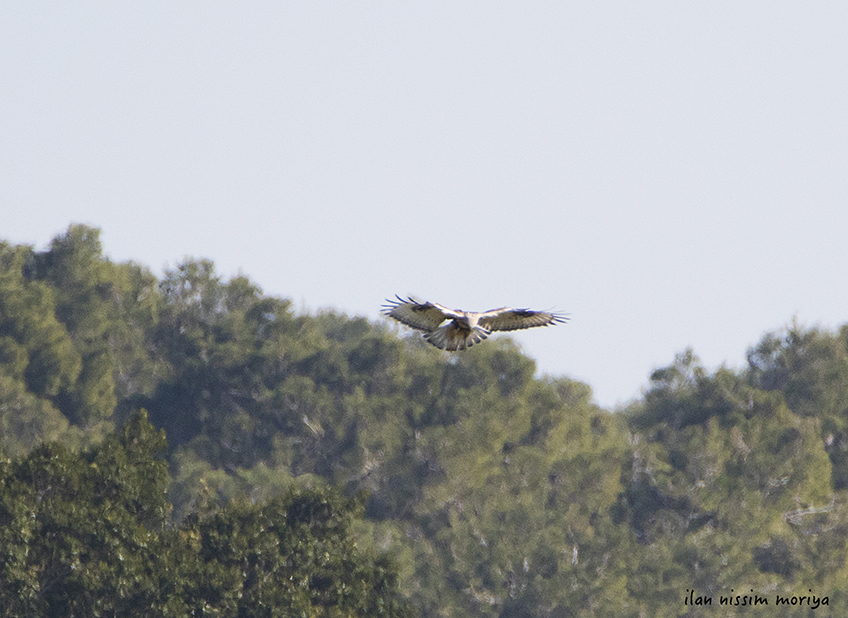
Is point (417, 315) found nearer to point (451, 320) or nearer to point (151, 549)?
point (451, 320)

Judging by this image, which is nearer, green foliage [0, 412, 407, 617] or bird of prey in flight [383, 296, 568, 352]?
bird of prey in flight [383, 296, 568, 352]

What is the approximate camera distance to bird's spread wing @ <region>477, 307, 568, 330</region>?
73.1 ft

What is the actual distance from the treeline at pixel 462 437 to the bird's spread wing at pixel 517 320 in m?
21.5

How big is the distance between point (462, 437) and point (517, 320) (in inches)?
1245

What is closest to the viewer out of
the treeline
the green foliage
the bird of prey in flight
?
the bird of prey in flight

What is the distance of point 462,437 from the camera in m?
54.1

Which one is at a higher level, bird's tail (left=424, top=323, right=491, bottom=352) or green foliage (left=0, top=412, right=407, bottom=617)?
bird's tail (left=424, top=323, right=491, bottom=352)

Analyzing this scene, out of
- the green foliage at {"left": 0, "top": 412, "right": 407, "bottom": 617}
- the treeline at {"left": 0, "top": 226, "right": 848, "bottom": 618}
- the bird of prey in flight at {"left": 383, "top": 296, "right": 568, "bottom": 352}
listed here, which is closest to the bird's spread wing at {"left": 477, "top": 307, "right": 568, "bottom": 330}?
the bird of prey in flight at {"left": 383, "top": 296, "right": 568, "bottom": 352}

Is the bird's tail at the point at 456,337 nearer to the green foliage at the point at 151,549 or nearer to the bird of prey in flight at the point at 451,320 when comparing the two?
the bird of prey in flight at the point at 451,320

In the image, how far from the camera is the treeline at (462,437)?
51156mm

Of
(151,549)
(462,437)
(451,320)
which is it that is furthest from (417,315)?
Result: (462,437)

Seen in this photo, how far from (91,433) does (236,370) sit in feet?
20.6

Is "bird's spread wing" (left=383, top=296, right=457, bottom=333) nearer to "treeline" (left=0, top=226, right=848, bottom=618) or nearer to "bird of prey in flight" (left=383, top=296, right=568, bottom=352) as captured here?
"bird of prey in flight" (left=383, top=296, right=568, bottom=352)

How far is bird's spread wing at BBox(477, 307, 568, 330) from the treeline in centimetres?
2149
